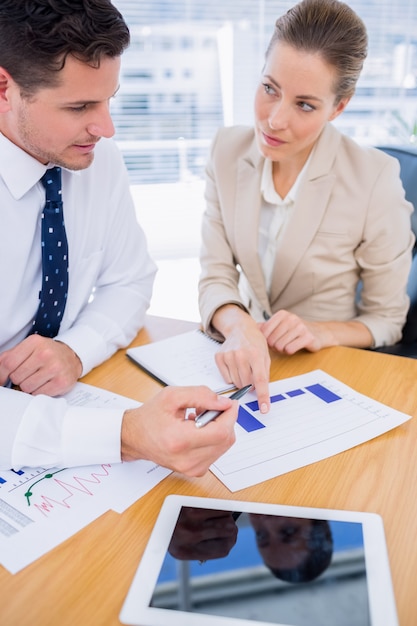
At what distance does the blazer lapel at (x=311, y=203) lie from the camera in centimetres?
139

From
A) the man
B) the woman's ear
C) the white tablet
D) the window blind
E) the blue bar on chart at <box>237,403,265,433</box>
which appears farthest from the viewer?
the window blind

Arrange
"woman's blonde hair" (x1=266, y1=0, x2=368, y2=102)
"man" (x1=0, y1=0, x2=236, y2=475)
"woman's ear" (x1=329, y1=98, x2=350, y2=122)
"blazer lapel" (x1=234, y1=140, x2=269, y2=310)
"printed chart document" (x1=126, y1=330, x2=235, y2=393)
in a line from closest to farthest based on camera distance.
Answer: "man" (x1=0, y1=0, x2=236, y2=475), "printed chart document" (x1=126, y1=330, x2=235, y2=393), "woman's blonde hair" (x1=266, y1=0, x2=368, y2=102), "woman's ear" (x1=329, y1=98, x2=350, y2=122), "blazer lapel" (x1=234, y1=140, x2=269, y2=310)

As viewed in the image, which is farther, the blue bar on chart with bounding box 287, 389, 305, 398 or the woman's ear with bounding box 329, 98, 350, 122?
the woman's ear with bounding box 329, 98, 350, 122

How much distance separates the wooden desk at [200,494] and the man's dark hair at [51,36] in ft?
1.81

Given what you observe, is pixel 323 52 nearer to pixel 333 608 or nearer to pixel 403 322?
pixel 403 322

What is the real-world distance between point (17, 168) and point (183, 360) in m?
0.47

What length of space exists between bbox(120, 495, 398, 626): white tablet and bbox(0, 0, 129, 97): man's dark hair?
0.72 meters

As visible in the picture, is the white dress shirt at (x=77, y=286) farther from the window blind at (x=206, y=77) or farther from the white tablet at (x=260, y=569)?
the window blind at (x=206, y=77)

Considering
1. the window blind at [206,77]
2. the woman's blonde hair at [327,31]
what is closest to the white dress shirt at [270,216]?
the woman's blonde hair at [327,31]

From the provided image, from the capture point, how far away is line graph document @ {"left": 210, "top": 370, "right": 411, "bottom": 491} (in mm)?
762

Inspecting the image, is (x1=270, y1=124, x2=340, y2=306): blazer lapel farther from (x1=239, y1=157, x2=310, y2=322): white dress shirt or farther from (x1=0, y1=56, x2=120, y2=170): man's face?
(x1=0, y1=56, x2=120, y2=170): man's face

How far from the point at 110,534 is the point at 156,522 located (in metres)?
0.06

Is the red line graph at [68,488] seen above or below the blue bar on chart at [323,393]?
above

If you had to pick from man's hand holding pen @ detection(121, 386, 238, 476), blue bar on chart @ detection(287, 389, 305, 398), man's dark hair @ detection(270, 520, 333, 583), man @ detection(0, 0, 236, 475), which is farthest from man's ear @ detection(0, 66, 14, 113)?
man's dark hair @ detection(270, 520, 333, 583)
